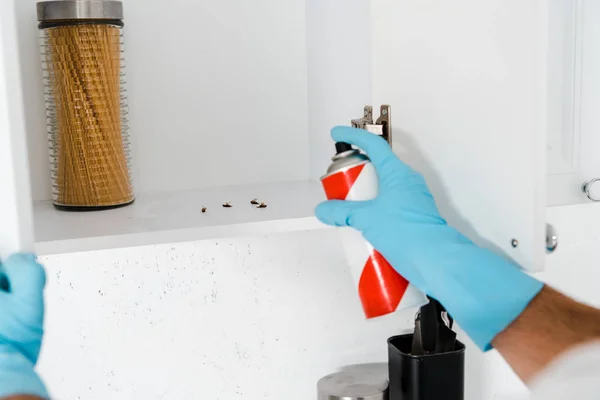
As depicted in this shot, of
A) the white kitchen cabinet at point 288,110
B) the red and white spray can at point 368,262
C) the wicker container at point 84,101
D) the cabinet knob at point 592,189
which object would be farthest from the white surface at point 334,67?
the cabinet knob at point 592,189

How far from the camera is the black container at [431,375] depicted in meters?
0.97

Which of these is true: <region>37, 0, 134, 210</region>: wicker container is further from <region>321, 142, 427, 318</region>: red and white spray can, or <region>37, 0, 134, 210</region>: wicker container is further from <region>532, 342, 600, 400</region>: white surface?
<region>532, 342, 600, 400</region>: white surface

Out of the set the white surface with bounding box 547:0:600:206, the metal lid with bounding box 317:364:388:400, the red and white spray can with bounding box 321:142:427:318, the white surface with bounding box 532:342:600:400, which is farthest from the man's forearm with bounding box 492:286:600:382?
the white surface with bounding box 547:0:600:206

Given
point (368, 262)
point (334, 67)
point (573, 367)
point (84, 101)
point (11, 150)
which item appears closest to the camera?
point (11, 150)

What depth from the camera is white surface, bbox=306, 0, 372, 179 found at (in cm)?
96

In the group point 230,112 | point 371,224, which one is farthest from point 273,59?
point 371,224

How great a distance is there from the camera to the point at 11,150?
0.55 meters

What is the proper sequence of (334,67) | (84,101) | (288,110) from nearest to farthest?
(84,101), (334,67), (288,110)

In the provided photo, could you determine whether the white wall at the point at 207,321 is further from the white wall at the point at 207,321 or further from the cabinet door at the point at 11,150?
the cabinet door at the point at 11,150

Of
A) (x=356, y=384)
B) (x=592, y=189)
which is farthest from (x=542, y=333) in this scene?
(x=592, y=189)

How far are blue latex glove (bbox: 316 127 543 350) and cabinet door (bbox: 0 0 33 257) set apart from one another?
33cm

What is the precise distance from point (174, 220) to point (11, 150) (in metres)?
0.35

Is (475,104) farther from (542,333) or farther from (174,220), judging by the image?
(174,220)

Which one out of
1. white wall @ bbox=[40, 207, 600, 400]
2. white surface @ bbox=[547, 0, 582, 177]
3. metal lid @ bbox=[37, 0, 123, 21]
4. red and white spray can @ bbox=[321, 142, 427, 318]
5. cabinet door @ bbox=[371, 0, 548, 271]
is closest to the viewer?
cabinet door @ bbox=[371, 0, 548, 271]
